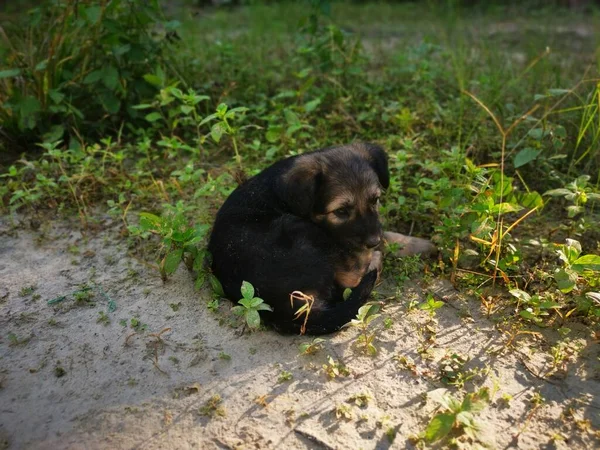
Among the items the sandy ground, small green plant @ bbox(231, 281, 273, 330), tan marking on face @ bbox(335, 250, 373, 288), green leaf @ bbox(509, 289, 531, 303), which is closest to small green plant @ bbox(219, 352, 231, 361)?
the sandy ground

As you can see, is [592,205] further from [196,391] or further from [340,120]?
[196,391]

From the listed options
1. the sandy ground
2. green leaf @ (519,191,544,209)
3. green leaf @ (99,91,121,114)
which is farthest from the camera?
green leaf @ (99,91,121,114)

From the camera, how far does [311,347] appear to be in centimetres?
326

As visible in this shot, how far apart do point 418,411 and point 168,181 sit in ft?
11.1

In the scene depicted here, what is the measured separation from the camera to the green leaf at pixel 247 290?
10.6 ft

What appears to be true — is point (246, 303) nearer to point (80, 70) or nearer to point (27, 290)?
point (27, 290)

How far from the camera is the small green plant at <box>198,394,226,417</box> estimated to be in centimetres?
288

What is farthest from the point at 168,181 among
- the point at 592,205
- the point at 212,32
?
the point at 212,32

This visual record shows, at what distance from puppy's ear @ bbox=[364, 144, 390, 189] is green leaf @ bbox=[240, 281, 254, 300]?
1.37 meters

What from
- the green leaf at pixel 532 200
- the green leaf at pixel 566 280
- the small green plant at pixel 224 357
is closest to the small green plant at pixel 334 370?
the small green plant at pixel 224 357

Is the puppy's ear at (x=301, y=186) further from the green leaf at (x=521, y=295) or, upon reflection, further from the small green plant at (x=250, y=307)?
the green leaf at (x=521, y=295)

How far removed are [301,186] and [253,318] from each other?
993 mm

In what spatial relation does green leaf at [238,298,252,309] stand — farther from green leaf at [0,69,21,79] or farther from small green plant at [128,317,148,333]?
green leaf at [0,69,21,79]

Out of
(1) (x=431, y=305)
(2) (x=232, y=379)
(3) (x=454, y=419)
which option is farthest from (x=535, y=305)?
(2) (x=232, y=379)
